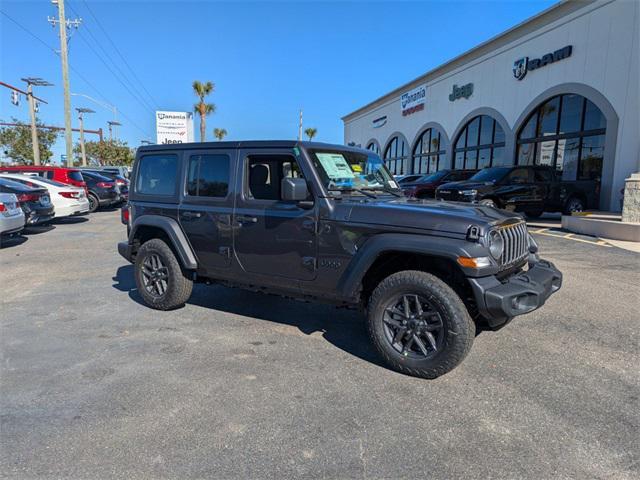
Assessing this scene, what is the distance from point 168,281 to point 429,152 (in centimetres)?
2754

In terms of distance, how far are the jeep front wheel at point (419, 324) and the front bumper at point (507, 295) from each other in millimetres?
180

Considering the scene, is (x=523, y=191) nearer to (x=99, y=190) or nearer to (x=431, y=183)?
(x=431, y=183)

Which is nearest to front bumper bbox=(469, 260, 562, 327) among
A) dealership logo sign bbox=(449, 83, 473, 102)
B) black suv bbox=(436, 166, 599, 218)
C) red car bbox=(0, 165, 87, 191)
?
black suv bbox=(436, 166, 599, 218)

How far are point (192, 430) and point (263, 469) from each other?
0.60 m

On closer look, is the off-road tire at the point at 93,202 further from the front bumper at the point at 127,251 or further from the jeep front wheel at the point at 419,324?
the jeep front wheel at the point at 419,324

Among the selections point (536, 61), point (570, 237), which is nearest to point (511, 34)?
point (536, 61)

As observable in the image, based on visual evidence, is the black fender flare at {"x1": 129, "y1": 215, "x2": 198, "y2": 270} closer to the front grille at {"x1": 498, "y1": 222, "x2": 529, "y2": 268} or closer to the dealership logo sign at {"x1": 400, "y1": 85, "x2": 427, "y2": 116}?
the front grille at {"x1": 498, "y1": 222, "x2": 529, "y2": 268}

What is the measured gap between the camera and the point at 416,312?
3.47m

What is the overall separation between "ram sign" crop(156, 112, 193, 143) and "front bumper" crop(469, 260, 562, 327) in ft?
91.8

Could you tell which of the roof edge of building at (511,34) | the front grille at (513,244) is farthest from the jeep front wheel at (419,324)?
the roof edge of building at (511,34)

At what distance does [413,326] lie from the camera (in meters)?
3.46

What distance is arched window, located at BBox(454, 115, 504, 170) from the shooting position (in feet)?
73.3

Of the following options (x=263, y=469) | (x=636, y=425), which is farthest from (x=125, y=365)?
(x=636, y=425)

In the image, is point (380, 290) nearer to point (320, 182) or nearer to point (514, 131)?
point (320, 182)
